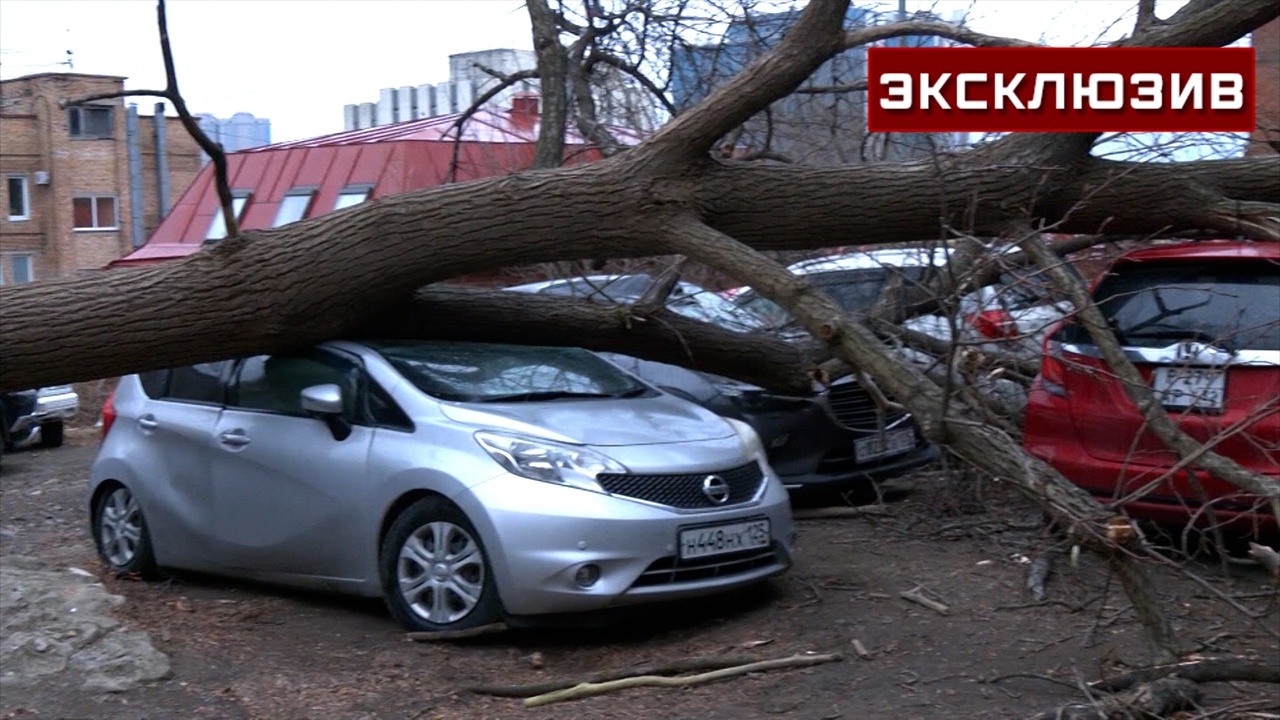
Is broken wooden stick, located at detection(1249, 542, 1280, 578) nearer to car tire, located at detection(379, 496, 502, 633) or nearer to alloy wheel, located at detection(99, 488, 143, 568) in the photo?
car tire, located at detection(379, 496, 502, 633)

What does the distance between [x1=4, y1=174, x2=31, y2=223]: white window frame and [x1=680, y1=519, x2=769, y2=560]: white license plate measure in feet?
147

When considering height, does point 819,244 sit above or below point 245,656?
above

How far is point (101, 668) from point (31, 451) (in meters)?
11.1

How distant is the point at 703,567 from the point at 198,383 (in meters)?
2.97

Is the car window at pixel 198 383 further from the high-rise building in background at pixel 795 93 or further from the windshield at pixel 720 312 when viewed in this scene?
the high-rise building in background at pixel 795 93

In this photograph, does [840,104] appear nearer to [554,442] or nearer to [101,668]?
[554,442]

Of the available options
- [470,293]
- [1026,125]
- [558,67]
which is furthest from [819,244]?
[558,67]

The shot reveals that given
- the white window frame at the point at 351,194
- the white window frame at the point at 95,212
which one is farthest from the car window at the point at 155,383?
the white window frame at the point at 95,212

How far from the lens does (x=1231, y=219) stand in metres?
6.73

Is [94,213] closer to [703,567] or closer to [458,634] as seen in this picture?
[458,634]

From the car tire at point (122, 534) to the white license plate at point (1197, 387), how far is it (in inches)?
196

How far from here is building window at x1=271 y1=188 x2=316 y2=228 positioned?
1045 inches

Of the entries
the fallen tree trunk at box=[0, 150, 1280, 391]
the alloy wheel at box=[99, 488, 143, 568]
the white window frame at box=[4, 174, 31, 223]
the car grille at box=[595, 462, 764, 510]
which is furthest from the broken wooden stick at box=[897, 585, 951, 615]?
the white window frame at box=[4, 174, 31, 223]

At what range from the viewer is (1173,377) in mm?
Result: 6008
